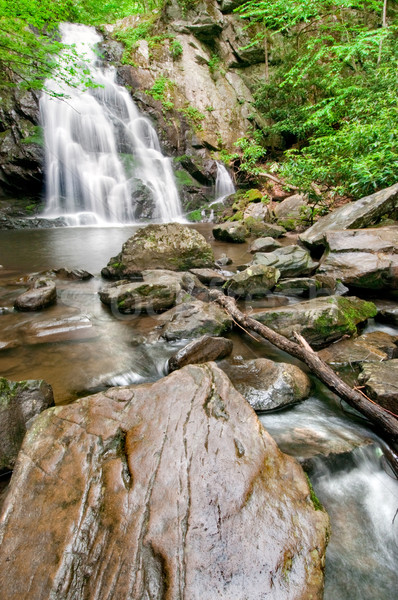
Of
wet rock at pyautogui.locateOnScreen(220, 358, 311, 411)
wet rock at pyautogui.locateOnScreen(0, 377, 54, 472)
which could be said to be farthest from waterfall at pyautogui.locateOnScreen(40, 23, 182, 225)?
wet rock at pyautogui.locateOnScreen(0, 377, 54, 472)

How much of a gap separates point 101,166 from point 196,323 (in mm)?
14646

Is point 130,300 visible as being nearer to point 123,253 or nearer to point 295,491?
point 123,253

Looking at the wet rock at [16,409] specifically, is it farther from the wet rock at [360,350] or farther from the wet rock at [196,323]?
the wet rock at [360,350]

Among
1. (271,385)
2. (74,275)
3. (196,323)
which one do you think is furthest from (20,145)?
(271,385)

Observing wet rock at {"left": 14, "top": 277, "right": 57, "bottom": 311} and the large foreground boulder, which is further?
wet rock at {"left": 14, "top": 277, "right": 57, "bottom": 311}

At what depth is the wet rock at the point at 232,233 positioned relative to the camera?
9.69 metres

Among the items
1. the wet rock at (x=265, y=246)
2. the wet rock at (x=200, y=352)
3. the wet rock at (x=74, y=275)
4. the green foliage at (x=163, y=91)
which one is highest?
the green foliage at (x=163, y=91)

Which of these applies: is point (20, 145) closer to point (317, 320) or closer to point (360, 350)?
point (317, 320)

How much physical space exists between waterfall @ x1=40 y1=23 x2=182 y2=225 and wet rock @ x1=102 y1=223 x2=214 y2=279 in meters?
8.87

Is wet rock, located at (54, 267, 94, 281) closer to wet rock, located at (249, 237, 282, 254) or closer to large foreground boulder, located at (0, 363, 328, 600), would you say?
wet rock, located at (249, 237, 282, 254)

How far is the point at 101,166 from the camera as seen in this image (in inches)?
609

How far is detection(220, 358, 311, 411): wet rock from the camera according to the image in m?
2.72

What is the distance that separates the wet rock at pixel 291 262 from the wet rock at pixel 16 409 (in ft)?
15.6

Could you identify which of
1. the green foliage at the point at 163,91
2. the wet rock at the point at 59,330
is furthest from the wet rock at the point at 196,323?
the green foliage at the point at 163,91
